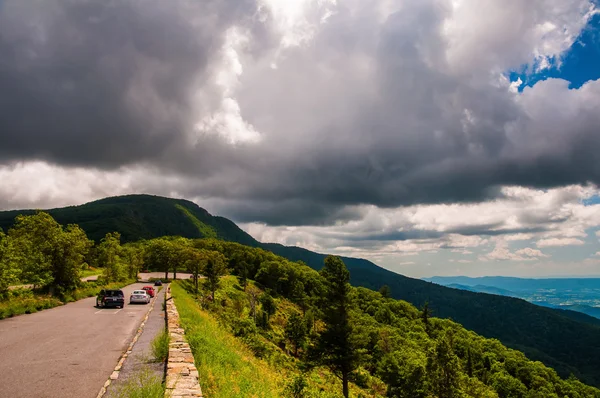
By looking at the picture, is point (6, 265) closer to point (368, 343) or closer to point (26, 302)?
point (26, 302)

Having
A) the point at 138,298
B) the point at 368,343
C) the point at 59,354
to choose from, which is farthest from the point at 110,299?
the point at 368,343

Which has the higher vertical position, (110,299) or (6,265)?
(6,265)

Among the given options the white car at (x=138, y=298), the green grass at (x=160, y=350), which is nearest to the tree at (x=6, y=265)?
the white car at (x=138, y=298)

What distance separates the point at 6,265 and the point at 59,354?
18.9 m

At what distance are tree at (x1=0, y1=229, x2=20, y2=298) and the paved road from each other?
12.7 feet

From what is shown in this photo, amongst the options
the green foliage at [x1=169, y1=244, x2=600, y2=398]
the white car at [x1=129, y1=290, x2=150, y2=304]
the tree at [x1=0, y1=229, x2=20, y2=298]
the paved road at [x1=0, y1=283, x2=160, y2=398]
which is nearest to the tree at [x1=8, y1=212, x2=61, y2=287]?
the tree at [x1=0, y1=229, x2=20, y2=298]

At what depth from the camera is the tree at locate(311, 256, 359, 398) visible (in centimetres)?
4572

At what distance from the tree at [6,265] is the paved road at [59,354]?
3.88 meters

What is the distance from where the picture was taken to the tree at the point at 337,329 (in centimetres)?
4572

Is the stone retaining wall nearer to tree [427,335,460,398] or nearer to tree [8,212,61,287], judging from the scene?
tree [8,212,61,287]

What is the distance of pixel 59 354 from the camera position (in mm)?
14867

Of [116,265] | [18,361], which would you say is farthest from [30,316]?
[116,265]

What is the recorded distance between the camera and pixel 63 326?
22.5 metres

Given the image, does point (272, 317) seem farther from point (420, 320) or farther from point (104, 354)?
point (420, 320)
